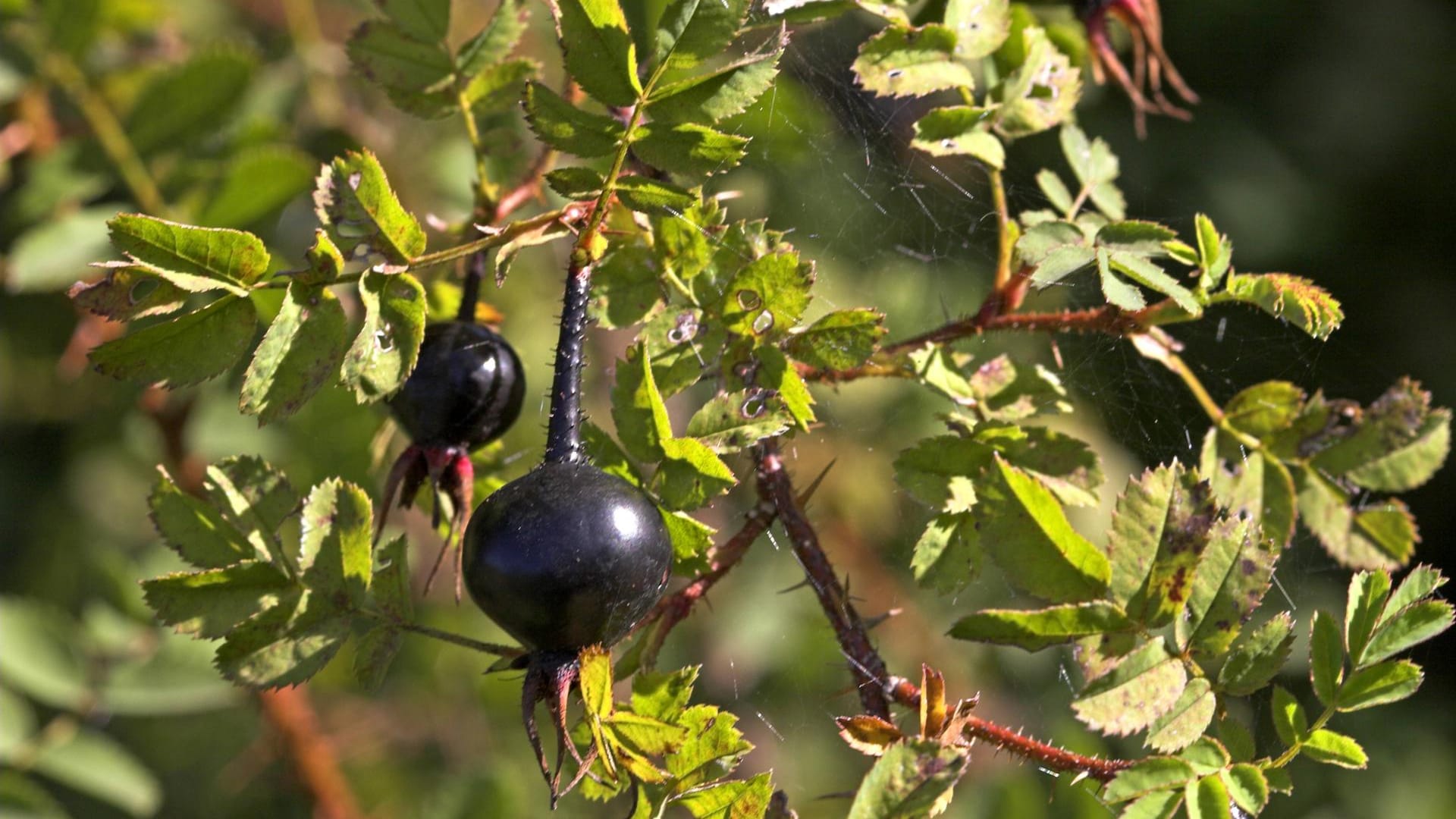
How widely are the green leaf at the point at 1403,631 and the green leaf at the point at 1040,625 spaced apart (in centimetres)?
20

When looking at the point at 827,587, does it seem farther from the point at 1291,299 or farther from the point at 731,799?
the point at 1291,299

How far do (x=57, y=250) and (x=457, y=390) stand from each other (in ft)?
3.22

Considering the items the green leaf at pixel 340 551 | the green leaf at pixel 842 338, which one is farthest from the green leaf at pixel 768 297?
the green leaf at pixel 340 551

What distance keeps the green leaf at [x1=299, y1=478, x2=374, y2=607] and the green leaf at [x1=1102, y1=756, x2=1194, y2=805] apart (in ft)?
2.18

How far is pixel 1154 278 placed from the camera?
1.09 meters

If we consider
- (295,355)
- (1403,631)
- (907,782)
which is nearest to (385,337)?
(295,355)

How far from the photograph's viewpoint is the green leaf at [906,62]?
1.24 m

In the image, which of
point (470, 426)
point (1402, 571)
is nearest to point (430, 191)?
point (470, 426)

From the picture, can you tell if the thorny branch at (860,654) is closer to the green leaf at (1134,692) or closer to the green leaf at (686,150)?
the green leaf at (1134,692)

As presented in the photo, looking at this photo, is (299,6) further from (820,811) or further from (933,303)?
(820,811)

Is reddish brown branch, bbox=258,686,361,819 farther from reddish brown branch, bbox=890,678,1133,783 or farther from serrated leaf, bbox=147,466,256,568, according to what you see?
reddish brown branch, bbox=890,678,1133,783

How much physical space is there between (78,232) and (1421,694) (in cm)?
305

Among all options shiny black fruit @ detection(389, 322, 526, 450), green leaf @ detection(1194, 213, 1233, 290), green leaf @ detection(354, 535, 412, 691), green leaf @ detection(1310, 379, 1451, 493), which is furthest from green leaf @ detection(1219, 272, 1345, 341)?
green leaf @ detection(354, 535, 412, 691)

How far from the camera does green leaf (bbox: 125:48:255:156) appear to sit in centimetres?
184
